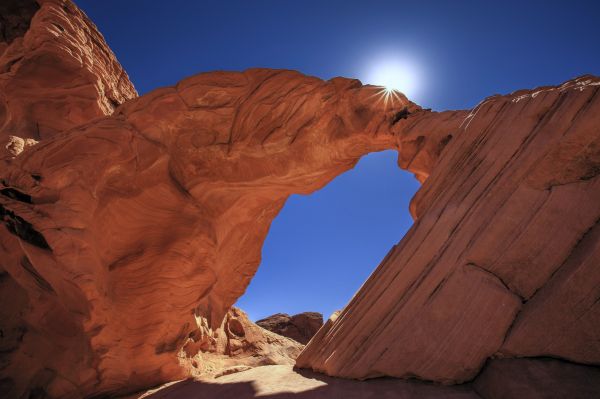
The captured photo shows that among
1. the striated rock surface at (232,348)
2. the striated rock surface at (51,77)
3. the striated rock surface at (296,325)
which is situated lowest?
the striated rock surface at (232,348)

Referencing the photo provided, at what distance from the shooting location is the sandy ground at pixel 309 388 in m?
2.95

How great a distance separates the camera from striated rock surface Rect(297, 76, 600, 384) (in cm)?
306

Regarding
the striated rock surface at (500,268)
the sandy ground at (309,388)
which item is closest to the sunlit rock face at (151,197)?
the striated rock surface at (500,268)

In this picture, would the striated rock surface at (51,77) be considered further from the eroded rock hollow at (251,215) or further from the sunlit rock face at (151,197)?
the sunlit rock face at (151,197)

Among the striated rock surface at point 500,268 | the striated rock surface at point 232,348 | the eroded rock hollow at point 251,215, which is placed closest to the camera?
the striated rock surface at point 500,268

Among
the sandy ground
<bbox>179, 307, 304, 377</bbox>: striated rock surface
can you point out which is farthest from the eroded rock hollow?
<bbox>179, 307, 304, 377</bbox>: striated rock surface

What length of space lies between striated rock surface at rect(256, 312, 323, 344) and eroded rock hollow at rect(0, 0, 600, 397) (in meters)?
10.2

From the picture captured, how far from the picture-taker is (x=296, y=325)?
1942 cm

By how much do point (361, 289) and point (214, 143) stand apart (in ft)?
16.2

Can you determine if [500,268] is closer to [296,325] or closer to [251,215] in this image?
[251,215]

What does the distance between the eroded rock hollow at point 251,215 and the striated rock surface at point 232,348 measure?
55 cm

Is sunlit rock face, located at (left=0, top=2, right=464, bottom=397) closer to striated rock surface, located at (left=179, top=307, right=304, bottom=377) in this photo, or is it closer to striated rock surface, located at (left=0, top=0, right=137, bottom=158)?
striated rock surface, located at (left=179, top=307, right=304, bottom=377)

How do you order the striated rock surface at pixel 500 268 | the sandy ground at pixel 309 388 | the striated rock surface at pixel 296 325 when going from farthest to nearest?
the striated rock surface at pixel 296 325, the striated rock surface at pixel 500 268, the sandy ground at pixel 309 388

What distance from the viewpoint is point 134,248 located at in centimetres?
664
